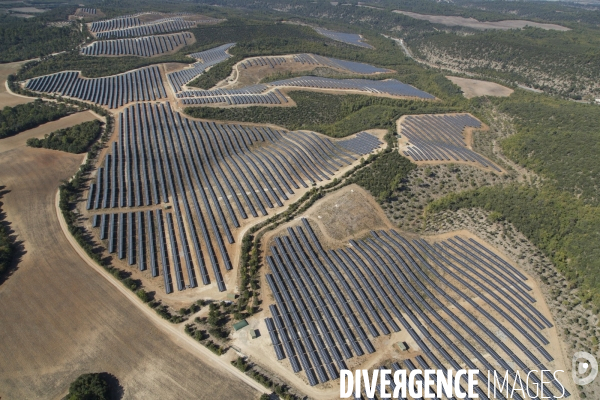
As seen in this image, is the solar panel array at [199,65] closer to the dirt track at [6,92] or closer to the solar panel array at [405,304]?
the dirt track at [6,92]

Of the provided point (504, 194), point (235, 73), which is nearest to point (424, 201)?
A: point (504, 194)

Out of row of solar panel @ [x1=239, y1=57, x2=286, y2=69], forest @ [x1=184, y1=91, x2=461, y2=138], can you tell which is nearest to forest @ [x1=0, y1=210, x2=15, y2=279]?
forest @ [x1=184, y1=91, x2=461, y2=138]

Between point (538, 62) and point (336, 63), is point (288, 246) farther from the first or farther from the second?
point (538, 62)

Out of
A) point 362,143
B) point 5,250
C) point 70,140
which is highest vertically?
point 362,143

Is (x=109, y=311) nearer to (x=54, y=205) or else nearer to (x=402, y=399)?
(x=54, y=205)

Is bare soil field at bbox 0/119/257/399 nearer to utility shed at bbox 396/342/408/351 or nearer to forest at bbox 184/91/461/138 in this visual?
utility shed at bbox 396/342/408/351

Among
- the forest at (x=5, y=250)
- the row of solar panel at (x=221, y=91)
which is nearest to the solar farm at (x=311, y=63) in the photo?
the row of solar panel at (x=221, y=91)

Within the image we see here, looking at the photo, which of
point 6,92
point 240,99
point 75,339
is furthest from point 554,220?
point 6,92
